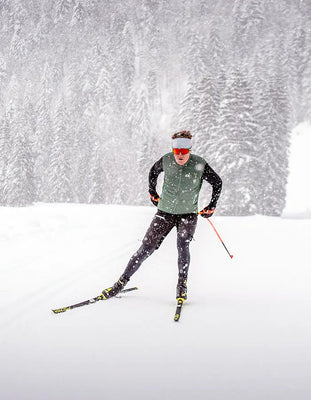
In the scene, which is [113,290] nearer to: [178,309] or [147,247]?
[147,247]

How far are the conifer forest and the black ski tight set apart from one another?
24973 millimetres

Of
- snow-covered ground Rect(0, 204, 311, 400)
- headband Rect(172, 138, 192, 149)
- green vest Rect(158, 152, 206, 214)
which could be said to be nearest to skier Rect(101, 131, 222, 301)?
green vest Rect(158, 152, 206, 214)

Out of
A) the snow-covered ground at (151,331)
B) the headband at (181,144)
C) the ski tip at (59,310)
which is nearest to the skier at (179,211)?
the headband at (181,144)

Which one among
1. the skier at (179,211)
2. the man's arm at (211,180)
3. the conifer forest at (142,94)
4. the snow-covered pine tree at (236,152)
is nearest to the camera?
the skier at (179,211)

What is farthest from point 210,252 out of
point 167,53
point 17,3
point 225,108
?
point 17,3

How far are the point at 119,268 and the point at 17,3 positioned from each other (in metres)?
97.5

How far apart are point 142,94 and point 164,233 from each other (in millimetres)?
61983

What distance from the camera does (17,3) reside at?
79.6 metres

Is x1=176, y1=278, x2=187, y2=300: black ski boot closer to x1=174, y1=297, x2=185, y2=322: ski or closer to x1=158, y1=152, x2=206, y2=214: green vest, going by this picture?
x1=174, y1=297, x2=185, y2=322: ski

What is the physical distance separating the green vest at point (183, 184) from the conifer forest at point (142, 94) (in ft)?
81.9

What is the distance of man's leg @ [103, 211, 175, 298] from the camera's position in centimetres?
384

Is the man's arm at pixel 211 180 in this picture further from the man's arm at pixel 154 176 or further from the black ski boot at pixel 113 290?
the black ski boot at pixel 113 290

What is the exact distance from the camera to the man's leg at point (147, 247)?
3.84 meters

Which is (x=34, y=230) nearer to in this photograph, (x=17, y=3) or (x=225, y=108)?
(x=225, y=108)
